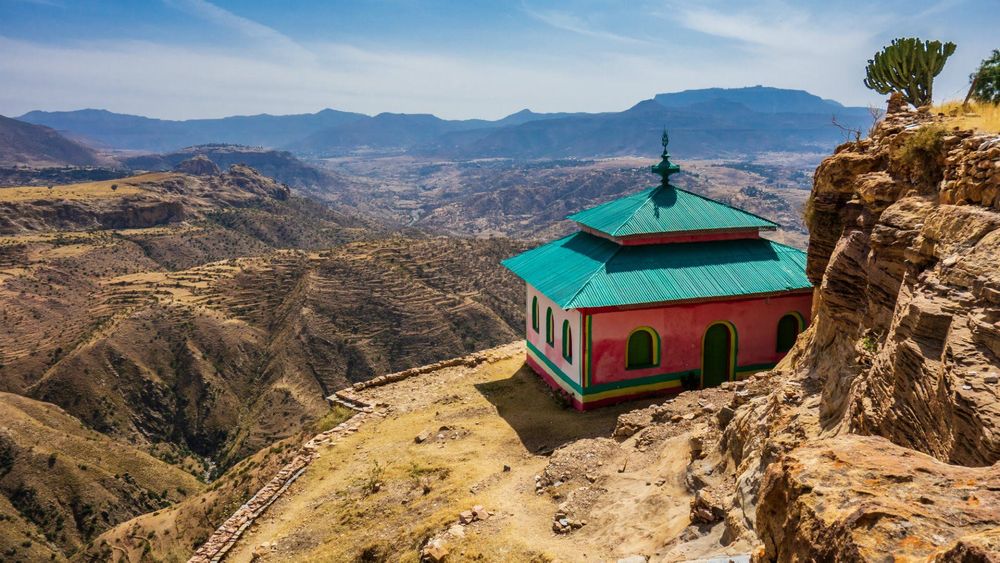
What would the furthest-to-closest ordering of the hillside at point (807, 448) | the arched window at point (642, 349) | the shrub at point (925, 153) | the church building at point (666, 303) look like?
the arched window at point (642, 349) → the church building at point (666, 303) → the shrub at point (925, 153) → the hillside at point (807, 448)

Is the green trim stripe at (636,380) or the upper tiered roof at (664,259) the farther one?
the green trim stripe at (636,380)

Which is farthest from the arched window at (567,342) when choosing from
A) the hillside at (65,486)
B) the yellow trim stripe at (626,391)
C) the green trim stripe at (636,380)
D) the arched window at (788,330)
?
the hillside at (65,486)

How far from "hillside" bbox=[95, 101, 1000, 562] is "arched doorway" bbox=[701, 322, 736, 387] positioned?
10.7ft

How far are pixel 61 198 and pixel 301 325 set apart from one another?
2783 inches

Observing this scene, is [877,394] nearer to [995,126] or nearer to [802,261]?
[995,126]

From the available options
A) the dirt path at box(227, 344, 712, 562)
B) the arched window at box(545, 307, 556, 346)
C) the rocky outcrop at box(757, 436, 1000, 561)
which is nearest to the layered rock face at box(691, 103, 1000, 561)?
the rocky outcrop at box(757, 436, 1000, 561)

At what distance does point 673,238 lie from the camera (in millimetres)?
20453

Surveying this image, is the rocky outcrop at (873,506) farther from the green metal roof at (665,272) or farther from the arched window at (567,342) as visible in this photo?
the arched window at (567,342)

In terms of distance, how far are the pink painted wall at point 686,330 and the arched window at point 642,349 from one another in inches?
5.8

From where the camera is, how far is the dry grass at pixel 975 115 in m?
8.57

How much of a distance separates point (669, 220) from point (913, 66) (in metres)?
7.68

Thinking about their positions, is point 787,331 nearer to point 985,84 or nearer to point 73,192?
point 985,84

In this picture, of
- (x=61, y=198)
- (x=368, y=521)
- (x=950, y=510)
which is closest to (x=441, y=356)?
(x=368, y=521)

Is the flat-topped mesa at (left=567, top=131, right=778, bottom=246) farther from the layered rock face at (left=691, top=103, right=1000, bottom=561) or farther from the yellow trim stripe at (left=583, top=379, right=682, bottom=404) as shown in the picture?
the layered rock face at (left=691, top=103, right=1000, bottom=561)
